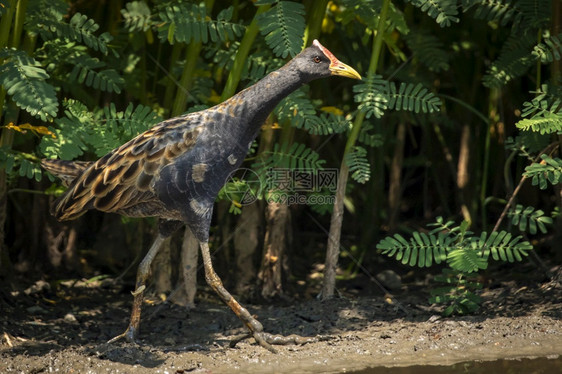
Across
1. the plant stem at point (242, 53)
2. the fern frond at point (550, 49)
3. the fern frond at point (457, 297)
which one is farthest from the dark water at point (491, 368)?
the plant stem at point (242, 53)

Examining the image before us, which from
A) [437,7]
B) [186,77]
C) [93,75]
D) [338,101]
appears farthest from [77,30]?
[338,101]

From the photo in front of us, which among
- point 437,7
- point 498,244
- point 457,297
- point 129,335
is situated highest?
point 437,7

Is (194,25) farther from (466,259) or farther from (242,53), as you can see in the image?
(466,259)

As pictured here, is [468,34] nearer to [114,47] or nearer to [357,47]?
[357,47]

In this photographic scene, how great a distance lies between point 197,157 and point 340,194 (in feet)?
4.59

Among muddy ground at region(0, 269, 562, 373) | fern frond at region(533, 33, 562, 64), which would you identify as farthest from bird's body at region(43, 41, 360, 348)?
fern frond at region(533, 33, 562, 64)

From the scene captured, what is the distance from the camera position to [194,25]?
6.17 metres

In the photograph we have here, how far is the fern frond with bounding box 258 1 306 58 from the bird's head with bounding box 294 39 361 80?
310mm

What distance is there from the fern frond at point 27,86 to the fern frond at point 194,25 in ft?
3.14

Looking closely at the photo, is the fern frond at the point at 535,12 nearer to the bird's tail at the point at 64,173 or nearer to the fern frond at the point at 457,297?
the fern frond at the point at 457,297

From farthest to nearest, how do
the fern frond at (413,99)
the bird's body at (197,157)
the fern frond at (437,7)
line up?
the fern frond at (413,99) < the fern frond at (437,7) < the bird's body at (197,157)

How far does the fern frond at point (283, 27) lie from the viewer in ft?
19.2

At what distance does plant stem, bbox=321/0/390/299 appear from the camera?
6316 millimetres

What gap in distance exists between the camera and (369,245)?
801 cm
